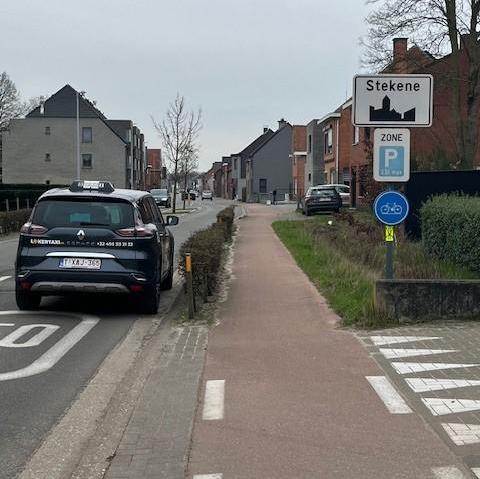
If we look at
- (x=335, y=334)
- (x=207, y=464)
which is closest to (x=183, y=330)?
(x=335, y=334)

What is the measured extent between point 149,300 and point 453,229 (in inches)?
207

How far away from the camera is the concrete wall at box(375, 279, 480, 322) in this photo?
8516mm

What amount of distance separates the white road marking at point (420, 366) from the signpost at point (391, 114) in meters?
2.50

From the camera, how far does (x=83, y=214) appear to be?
9.34m

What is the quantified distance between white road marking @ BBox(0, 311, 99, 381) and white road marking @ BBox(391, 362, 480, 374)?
10.9ft

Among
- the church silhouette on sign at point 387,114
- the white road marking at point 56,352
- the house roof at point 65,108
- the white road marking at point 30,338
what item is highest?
the house roof at point 65,108

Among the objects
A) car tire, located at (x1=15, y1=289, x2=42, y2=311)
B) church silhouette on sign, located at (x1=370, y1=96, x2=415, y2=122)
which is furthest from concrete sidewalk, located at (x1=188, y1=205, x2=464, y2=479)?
car tire, located at (x1=15, y1=289, x2=42, y2=311)

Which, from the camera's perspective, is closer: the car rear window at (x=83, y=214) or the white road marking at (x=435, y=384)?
the white road marking at (x=435, y=384)

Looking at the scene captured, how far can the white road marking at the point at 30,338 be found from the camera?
774cm

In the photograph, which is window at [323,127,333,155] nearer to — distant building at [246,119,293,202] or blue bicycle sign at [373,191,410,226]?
distant building at [246,119,293,202]

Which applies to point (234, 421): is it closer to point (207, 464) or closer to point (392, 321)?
point (207, 464)

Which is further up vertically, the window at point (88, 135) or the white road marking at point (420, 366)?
the window at point (88, 135)

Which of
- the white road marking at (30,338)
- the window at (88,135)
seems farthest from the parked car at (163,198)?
the white road marking at (30,338)

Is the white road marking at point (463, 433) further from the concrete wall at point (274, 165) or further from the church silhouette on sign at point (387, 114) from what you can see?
the concrete wall at point (274, 165)
